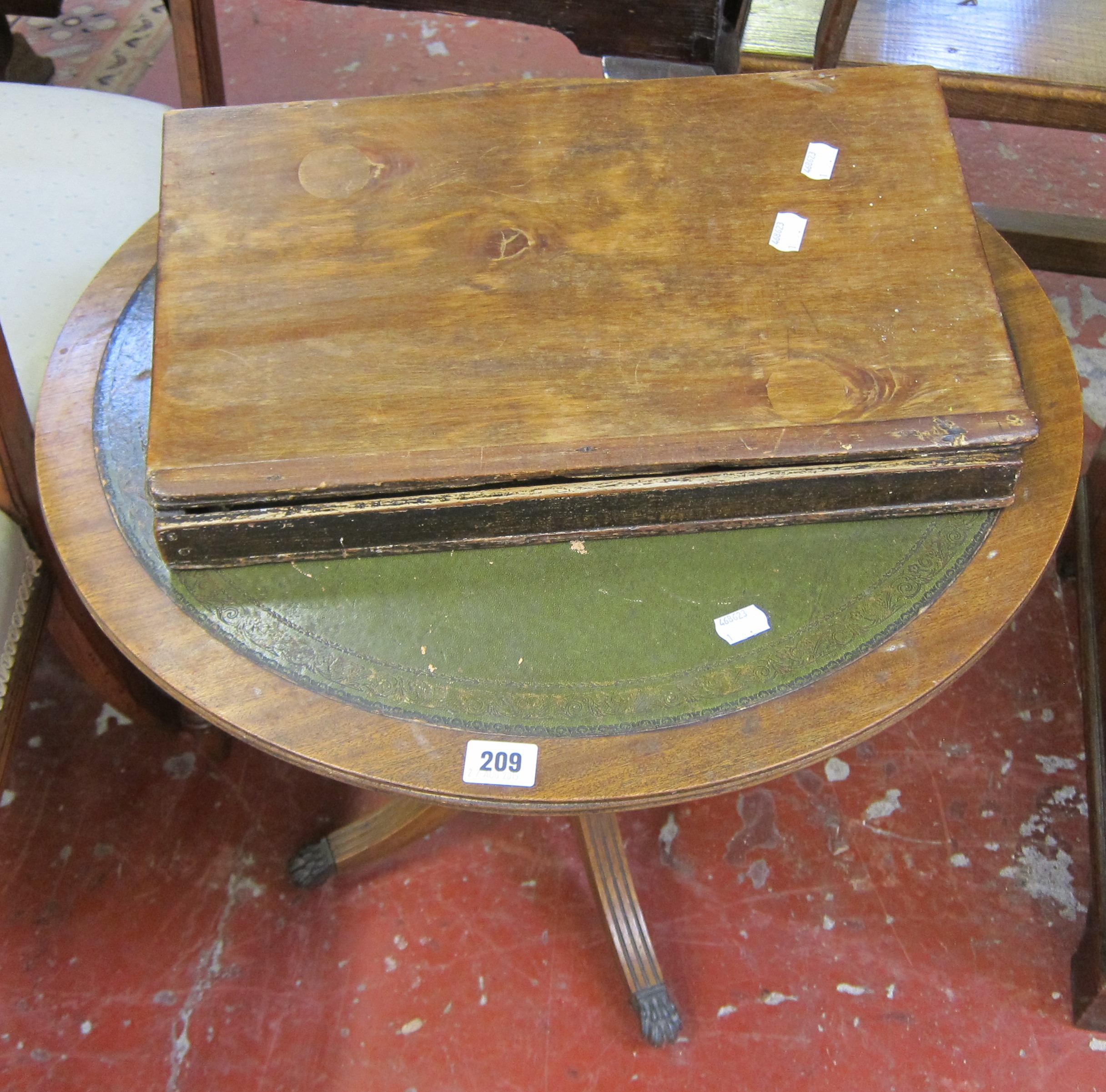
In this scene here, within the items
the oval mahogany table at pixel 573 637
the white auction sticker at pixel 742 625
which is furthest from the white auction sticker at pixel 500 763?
the white auction sticker at pixel 742 625

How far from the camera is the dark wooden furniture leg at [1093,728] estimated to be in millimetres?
1494

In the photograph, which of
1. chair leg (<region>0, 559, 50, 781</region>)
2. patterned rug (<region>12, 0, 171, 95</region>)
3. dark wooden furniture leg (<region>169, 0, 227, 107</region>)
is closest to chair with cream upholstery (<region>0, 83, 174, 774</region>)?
chair leg (<region>0, 559, 50, 781</region>)

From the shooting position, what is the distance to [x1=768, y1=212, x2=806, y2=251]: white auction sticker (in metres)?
1.12

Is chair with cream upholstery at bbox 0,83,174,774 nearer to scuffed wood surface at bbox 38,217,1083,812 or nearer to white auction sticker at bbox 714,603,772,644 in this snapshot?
scuffed wood surface at bbox 38,217,1083,812

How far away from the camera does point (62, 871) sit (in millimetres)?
1653

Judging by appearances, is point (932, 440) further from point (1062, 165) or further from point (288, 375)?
point (1062, 165)

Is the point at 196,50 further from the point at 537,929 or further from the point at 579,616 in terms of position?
the point at 537,929

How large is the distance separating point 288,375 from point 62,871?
1054 millimetres

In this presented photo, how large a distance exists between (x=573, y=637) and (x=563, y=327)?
12.3 inches

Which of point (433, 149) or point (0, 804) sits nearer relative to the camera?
point (433, 149)

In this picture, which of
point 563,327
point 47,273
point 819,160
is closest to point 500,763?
point 563,327

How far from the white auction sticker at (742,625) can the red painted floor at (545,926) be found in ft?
2.62

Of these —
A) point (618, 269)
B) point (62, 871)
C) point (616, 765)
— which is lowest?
point (62, 871)

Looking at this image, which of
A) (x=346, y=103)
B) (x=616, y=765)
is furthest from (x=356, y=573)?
(x=346, y=103)
